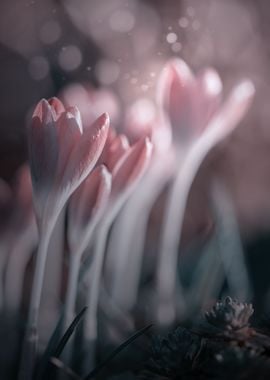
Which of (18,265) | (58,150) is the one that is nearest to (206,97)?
(58,150)


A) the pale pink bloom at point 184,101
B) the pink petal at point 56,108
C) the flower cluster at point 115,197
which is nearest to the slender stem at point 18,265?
the flower cluster at point 115,197

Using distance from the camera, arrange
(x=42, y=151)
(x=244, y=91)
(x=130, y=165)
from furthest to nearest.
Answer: (x=244, y=91) < (x=130, y=165) < (x=42, y=151)

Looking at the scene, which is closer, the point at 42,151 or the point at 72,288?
the point at 42,151

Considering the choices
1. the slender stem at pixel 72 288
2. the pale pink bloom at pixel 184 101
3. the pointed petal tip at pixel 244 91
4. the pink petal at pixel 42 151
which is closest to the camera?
the pink petal at pixel 42 151

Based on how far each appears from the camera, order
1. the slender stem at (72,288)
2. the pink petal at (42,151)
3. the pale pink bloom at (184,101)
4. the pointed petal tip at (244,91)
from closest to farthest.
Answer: the pink petal at (42,151)
the slender stem at (72,288)
the pale pink bloom at (184,101)
the pointed petal tip at (244,91)

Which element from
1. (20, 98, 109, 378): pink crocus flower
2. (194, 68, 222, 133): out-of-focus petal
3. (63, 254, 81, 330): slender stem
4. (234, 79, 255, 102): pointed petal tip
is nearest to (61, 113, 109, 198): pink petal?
(20, 98, 109, 378): pink crocus flower

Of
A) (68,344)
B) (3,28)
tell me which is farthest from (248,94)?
(68,344)

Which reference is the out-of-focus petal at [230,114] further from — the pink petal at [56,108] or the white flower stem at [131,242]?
the pink petal at [56,108]

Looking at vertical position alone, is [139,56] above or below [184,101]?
above

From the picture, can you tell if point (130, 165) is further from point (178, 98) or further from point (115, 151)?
point (178, 98)
